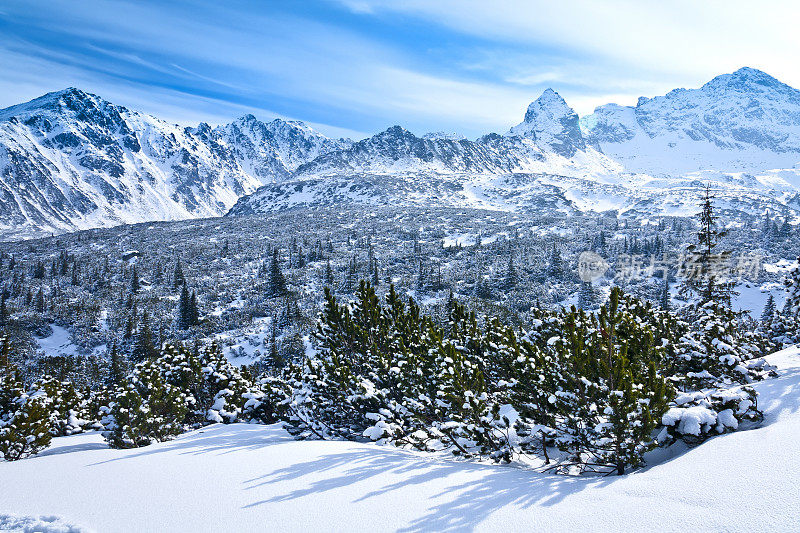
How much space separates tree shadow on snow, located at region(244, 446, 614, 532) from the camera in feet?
21.0

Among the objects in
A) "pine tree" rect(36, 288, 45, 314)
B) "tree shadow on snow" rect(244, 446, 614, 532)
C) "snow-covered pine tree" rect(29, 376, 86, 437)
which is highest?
"tree shadow on snow" rect(244, 446, 614, 532)

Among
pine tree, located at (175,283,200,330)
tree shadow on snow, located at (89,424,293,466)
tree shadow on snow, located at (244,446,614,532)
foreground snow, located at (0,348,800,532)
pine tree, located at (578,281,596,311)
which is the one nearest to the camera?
foreground snow, located at (0,348,800,532)

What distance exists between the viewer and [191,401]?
794 inches

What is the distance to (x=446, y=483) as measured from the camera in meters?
7.86

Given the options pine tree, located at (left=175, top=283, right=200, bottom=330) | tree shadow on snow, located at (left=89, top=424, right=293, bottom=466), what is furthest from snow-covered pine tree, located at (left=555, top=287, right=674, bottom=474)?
pine tree, located at (left=175, top=283, right=200, bottom=330)

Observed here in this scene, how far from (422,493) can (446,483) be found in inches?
29.1

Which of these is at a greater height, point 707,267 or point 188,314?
point 707,267

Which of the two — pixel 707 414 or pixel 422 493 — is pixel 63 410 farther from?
pixel 707 414

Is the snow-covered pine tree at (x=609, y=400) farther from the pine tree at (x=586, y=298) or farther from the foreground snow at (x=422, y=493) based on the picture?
the pine tree at (x=586, y=298)

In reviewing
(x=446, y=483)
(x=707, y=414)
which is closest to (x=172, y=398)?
(x=446, y=483)

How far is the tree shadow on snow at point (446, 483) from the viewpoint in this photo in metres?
6.41

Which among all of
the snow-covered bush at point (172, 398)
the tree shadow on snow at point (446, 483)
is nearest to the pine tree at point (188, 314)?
the snow-covered bush at point (172, 398)

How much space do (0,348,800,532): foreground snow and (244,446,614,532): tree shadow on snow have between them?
2cm

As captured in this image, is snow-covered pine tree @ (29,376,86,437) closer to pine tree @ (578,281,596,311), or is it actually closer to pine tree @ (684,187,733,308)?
pine tree @ (684,187,733,308)
